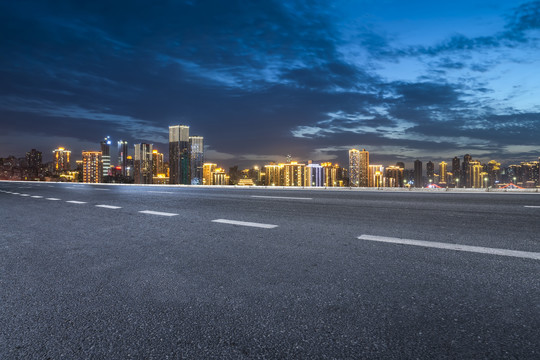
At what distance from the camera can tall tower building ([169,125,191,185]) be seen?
143700 mm

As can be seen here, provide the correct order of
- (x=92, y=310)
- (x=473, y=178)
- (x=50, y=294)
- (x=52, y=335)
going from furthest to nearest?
(x=473, y=178), (x=50, y=294), (x=92, y=310), (x=52, y=335)

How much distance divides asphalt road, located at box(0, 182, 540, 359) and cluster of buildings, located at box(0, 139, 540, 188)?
76.4 meters

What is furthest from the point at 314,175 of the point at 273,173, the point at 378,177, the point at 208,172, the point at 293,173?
the point at 208,172

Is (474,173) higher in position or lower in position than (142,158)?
lower

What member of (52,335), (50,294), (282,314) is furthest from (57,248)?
(282,314)

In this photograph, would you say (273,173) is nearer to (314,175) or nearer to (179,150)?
(314,175)

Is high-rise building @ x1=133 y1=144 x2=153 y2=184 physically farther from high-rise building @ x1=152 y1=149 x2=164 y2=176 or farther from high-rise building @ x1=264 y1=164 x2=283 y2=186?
high-rise building @ x1=264 y1=164 x2=283 y2=186

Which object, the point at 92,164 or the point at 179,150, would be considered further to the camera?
the point at 92,164

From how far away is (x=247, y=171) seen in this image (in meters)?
159

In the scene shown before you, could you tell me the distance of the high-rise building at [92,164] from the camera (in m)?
157

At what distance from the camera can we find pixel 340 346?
1.62 metres

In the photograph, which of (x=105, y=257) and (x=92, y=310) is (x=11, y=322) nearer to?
(x=92, y=310)

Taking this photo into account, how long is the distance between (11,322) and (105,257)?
5.32 feet

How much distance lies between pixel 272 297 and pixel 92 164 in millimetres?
185303
